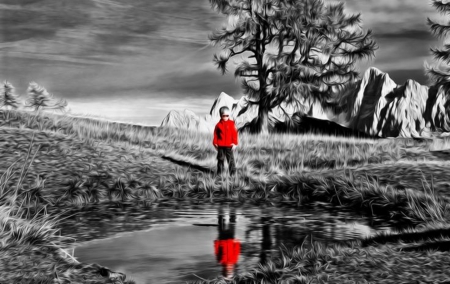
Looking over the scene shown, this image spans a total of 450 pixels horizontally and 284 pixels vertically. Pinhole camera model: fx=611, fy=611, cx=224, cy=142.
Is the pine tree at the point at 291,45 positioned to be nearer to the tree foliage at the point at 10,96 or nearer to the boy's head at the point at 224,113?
the boy's head at the point at 224,113

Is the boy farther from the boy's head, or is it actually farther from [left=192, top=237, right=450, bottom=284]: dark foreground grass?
[left=192, top=237, right=450, bottom=284]: dark foreground grass

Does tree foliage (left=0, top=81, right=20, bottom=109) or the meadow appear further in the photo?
tree foliage (left=0, top=81, right=20, bottom=109)

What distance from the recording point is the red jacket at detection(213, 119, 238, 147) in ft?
39.4

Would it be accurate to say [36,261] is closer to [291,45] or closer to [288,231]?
[288,231]

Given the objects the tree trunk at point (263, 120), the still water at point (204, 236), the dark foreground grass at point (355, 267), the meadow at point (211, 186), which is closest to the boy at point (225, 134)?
the meadow at point (211, 186)

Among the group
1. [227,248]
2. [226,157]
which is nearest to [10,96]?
[226,157]

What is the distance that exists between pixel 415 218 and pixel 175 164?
694 cm

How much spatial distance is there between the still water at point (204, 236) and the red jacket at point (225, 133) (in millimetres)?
2440

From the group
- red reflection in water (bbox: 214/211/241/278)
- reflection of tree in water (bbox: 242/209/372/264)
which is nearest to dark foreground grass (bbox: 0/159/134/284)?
red reflection in water (bbox: 214/211/241/278)

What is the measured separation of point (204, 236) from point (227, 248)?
2.55ft

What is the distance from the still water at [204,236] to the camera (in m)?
5.27

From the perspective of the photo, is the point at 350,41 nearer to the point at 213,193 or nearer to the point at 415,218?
the point at 213,193

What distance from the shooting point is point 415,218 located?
784cm

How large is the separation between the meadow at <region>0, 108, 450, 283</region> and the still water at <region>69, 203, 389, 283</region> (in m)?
0.35
